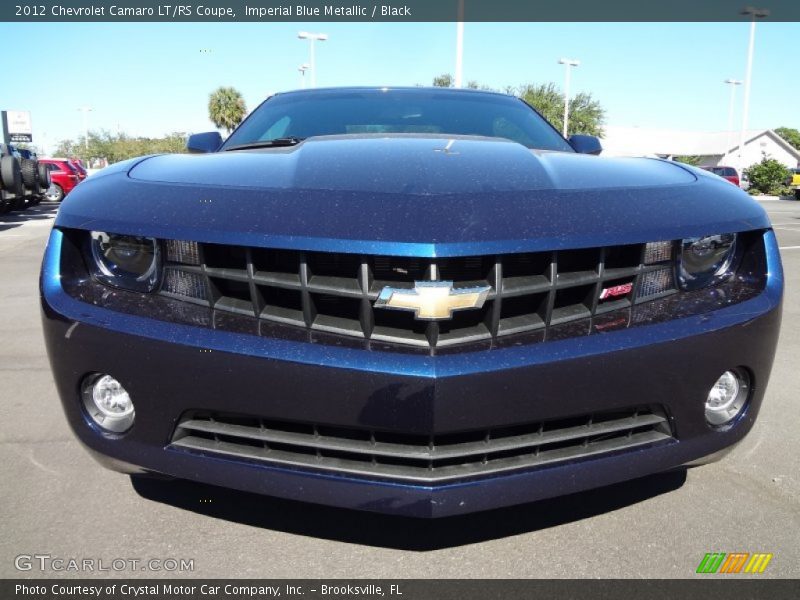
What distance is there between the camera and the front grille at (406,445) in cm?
161

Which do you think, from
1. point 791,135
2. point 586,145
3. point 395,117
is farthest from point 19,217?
point 791,135

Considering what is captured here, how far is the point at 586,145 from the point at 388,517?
74.4 inches

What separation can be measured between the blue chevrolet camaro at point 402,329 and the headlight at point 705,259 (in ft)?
0.03

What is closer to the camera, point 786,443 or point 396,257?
point 396,257

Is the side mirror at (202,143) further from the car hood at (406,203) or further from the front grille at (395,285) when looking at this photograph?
the front grille at (395,285)

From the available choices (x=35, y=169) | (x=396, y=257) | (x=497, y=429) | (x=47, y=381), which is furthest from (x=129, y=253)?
(x=35, y=169)

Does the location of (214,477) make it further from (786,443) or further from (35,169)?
(35,169)

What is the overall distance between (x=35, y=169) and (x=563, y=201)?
1731 cm

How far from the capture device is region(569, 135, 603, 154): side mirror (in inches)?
116

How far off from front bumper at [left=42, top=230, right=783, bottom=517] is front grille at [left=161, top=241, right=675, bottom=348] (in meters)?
0.09

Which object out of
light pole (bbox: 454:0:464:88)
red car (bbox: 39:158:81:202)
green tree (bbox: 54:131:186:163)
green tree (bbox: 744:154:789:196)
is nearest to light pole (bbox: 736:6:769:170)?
green tree (bbox: 744:154:789:196)

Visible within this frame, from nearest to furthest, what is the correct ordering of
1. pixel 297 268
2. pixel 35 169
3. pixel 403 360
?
pixel 403 360
pixel 297 268
pixel 35 169

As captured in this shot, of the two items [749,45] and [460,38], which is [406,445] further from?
[749,45]
